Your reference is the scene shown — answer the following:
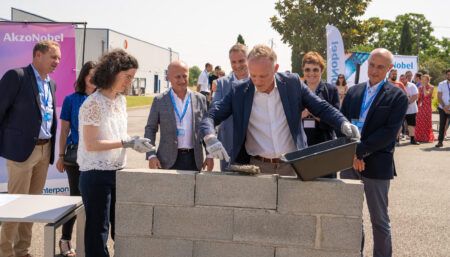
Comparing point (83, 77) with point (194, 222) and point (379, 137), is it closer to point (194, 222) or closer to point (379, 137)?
point (194, 222)

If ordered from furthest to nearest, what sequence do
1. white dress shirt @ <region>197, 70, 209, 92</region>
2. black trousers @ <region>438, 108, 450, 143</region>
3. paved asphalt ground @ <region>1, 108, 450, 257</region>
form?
white dress shirt @ <region>197, 70, 209, 92</region>, black trousers @ <region>438, 108, 450, 143</region>, paved asphalt ground @ <region>1, 108, 450, 257</region>

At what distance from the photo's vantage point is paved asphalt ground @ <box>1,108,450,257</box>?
468cm

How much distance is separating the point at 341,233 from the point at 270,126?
34.7 inches

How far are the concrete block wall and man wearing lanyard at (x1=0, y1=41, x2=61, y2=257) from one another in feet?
5.24

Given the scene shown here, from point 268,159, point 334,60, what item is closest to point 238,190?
point 268,159

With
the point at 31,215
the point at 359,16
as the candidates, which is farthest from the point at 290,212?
the point at 359,16

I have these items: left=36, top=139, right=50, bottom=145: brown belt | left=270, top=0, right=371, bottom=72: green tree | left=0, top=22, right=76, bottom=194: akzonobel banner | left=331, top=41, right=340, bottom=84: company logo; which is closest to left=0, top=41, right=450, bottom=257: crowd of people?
left=36, top=139, right=50, bottom=145: brown belt

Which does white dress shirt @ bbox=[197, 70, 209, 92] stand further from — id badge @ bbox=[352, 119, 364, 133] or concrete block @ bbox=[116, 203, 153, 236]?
concrete block @ bbox=[116, 203, 153, 236]

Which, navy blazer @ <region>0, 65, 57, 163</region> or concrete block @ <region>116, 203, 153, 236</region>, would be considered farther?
navy blazer @ <region>0, 65, 57, 163</region>

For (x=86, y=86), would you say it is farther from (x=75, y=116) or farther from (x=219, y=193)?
(x=219, y=193)

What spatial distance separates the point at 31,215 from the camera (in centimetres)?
299

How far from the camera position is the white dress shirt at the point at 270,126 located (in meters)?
3.23

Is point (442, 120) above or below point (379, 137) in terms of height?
above

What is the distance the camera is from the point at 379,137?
12.0 ft
